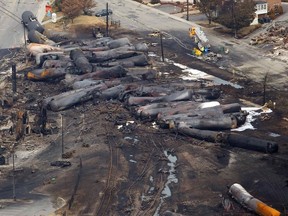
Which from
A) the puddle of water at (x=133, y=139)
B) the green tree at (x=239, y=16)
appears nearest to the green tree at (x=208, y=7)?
the green tree at (x=239, y=16)

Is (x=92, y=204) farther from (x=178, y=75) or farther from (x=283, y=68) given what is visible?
(x=283, y=68)

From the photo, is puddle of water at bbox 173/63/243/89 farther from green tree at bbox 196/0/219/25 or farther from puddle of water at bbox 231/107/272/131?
green tree at bbox 196/0/219/25

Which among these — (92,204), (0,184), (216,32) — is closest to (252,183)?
(92,204)

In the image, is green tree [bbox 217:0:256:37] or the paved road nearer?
the paved road

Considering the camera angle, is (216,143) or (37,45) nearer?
(216,143)

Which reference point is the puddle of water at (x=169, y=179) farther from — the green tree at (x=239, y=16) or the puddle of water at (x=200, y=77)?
the green tree at (x=239, y=16)

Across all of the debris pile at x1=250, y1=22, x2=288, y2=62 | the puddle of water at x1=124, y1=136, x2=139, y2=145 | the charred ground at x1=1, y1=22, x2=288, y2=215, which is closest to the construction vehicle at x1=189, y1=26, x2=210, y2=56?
the debris pile at x1=250, y1=22, x2=288, y2=62
